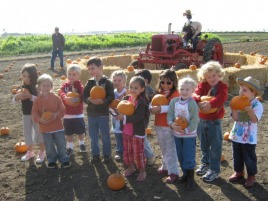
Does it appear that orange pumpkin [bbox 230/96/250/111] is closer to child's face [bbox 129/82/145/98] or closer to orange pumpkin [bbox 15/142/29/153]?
child's face [bbox 129/82/145/98]

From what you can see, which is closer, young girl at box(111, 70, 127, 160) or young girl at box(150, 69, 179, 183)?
young girl at box(150, 69, 179, 183)

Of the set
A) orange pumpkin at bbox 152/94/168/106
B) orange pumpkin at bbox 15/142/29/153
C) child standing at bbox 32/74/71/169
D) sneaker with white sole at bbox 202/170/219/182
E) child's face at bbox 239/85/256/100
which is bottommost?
sneaker with white sole at bbox 202/170/219/182

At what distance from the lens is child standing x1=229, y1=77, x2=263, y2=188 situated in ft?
14.1

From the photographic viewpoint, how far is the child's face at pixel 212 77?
14.6 feet

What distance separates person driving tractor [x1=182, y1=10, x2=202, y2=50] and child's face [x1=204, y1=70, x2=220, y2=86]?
883cm

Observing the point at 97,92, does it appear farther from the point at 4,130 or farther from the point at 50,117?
the point at 4,130

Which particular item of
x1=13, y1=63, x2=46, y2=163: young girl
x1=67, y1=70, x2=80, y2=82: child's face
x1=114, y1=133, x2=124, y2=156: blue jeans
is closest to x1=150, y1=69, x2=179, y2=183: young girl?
x1=114, y1=133, x2=124, y2=156: blue jeans

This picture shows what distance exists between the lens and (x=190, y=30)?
13.1 m

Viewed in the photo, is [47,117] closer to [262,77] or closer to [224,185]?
[224,185]

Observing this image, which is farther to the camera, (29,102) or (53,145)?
(29,102)

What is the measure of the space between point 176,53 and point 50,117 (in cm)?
851

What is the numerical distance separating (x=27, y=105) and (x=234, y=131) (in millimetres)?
3266

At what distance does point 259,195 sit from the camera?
434 centimetres

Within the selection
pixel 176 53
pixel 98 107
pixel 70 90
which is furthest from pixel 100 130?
pixel 176 53
